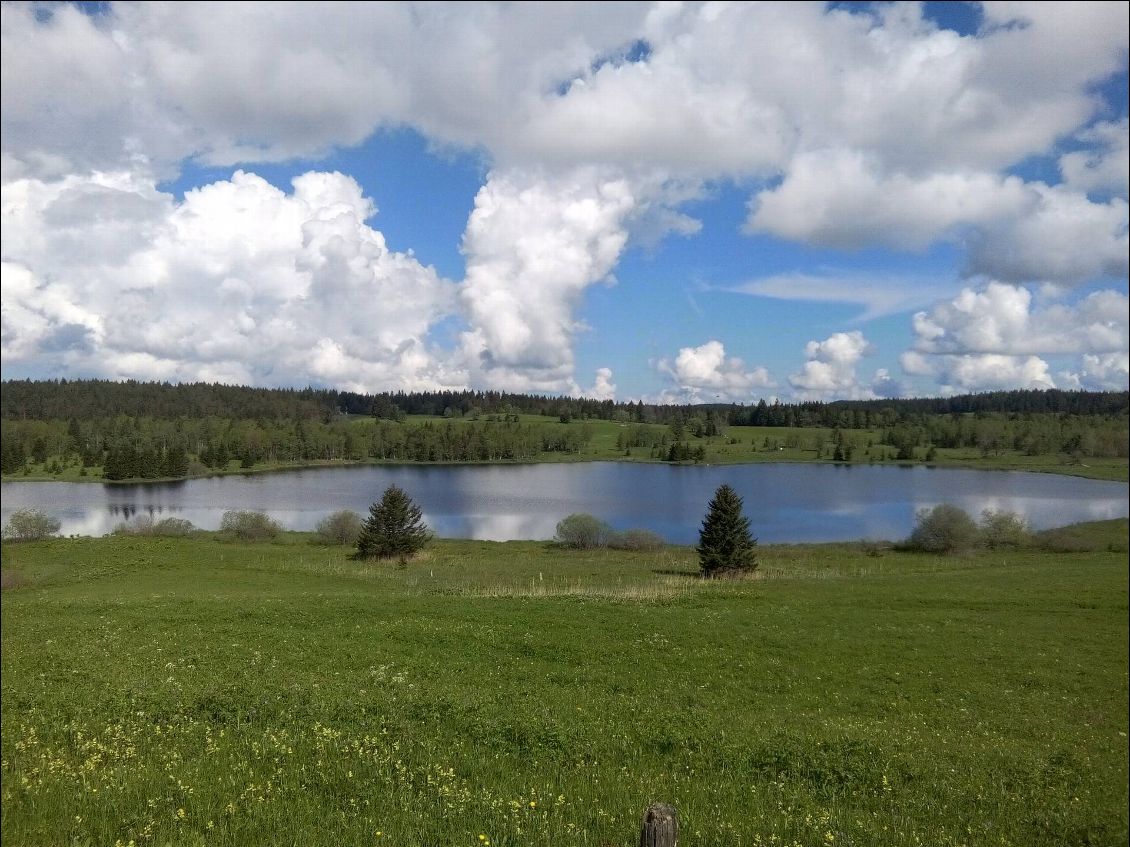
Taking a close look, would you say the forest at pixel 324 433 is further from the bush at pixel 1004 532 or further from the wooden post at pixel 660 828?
the wooden post at pixel 660 828

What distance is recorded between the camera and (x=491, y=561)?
176 ft

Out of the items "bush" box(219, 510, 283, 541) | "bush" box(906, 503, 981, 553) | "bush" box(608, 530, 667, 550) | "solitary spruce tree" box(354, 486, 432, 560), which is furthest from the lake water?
"solitary spruce tree" box(354, 486, 432, 560)

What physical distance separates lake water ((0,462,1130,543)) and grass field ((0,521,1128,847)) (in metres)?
44.7

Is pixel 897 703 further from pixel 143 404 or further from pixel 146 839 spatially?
pixel 143 404

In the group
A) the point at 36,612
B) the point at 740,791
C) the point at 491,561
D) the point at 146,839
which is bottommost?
the point at 491,561

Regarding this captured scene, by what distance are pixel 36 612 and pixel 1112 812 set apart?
28931 mm

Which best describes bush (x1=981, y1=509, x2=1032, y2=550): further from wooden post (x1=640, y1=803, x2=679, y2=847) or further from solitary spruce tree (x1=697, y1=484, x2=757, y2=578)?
wooden post (x1=640, y1=803, x2=679, y2=847)

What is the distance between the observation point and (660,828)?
4.88 meters

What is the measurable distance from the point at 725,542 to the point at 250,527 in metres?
45.1

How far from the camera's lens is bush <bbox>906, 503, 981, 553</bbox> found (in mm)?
59281

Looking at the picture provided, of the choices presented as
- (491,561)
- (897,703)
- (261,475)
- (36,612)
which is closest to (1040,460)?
(491,561)

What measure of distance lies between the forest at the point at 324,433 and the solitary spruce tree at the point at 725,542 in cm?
2198

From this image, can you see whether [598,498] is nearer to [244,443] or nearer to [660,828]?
[244,443]

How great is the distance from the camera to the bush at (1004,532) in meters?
57.4
